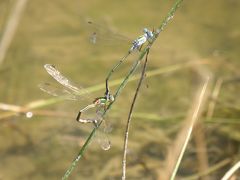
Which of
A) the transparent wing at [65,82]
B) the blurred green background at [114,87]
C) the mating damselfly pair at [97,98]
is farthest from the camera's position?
the blurred green background at [114,87]

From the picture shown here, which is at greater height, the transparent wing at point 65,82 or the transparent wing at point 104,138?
the transparent wing at point 65,82

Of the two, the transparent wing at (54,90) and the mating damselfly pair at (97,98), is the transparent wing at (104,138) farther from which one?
the transparent wing at (54,90)

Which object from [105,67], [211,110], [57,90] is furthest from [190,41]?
[57,90]

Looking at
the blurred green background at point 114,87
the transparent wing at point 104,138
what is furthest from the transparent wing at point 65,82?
the blurred green background at point 114,87

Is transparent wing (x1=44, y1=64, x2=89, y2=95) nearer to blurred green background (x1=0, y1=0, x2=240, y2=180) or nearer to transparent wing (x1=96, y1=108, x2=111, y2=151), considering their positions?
transparent wing (x1=96, y1=108, x2=111, y2=151)

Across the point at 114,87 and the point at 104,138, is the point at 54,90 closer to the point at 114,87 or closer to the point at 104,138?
the point at 104,138

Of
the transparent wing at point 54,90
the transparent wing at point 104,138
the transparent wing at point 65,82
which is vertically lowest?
the transparent wing at point 104,138

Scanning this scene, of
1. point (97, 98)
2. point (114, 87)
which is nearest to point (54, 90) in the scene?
point (97, 98)

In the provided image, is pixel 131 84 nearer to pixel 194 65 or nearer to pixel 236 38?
pixel 194 65

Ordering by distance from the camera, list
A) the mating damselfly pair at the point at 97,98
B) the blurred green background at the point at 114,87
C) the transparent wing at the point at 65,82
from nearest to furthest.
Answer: the mating damselfly pair at the point at 97,98 → the transparent wing at the point at 65,82 → the blurred green background at the point at 114,87
